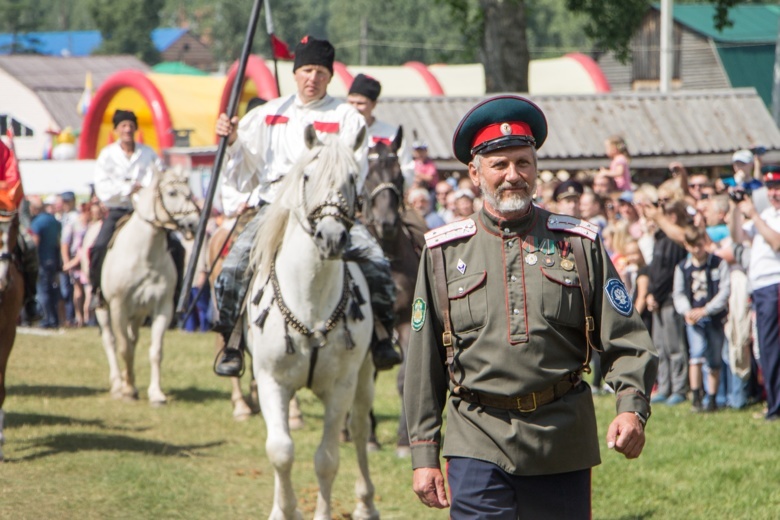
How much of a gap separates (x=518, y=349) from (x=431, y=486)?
1.94 ft

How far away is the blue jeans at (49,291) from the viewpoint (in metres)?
21.3

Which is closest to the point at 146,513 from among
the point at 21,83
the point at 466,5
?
the point at 466,5

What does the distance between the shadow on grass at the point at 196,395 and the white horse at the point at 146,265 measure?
1.67 ft

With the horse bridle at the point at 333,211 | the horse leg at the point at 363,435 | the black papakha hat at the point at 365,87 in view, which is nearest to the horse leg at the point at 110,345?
the black papakha hat at the point at 365,87

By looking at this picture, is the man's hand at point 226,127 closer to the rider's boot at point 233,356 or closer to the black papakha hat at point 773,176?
the rider's boot at point 233,356

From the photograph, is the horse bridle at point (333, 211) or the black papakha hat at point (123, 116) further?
the black papakha hat at point (123, 116)

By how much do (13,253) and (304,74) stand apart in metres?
2.97

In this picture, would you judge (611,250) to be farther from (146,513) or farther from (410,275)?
(146,513)

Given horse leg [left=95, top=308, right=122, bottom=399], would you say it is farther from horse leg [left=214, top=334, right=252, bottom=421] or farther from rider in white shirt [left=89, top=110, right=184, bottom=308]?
horse leg [left=214, top=334, right=252, bottom=421]

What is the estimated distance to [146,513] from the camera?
772 cm

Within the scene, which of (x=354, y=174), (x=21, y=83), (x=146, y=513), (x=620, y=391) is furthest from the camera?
(x=21, y=83)

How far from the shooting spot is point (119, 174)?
13445 millimetres

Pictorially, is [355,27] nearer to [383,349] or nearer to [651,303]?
[651,303]

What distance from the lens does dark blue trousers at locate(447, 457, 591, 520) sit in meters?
4.23
